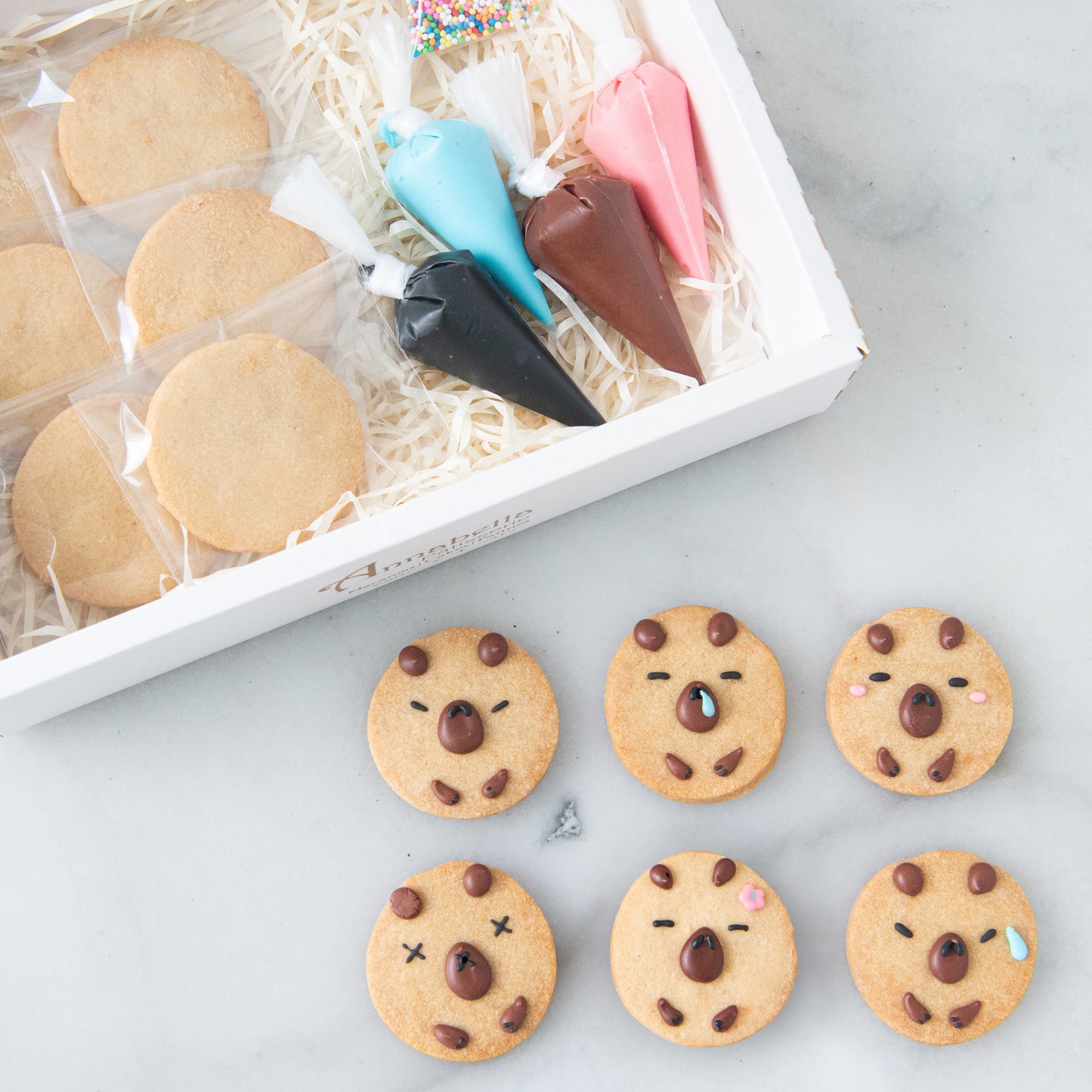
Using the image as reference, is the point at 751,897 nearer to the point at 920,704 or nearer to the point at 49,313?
the point at 920,704

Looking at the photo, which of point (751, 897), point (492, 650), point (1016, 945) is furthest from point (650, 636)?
point (1016, 945)

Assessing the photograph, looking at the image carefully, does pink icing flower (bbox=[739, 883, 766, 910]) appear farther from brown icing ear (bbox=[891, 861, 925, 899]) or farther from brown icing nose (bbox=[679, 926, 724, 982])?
brown icing ear (bbox=[891, 861, 925, 899])

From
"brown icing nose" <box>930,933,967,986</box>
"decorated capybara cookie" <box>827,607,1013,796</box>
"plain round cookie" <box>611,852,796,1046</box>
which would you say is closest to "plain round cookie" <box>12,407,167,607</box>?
"plain round cookie" <box>611,852,796,1046</box>

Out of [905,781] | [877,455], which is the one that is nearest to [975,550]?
[877,455]

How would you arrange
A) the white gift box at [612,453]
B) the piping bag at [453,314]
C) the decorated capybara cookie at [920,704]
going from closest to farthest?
the white gift box at [612,453] → the piping bag at [453,314] → the decorated capybara cookie at [920,704]

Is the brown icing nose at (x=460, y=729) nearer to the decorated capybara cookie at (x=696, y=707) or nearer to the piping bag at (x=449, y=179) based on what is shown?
the decorated capybara cookie at (x=696, y=707)

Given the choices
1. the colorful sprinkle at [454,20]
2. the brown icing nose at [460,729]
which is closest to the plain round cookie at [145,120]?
the colorful sprinkle at [454,20]

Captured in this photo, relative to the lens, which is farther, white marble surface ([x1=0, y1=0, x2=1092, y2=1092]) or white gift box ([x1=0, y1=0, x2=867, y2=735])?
white marble surface ([x1=0, y1=0, x2=1092, y2=1092])
